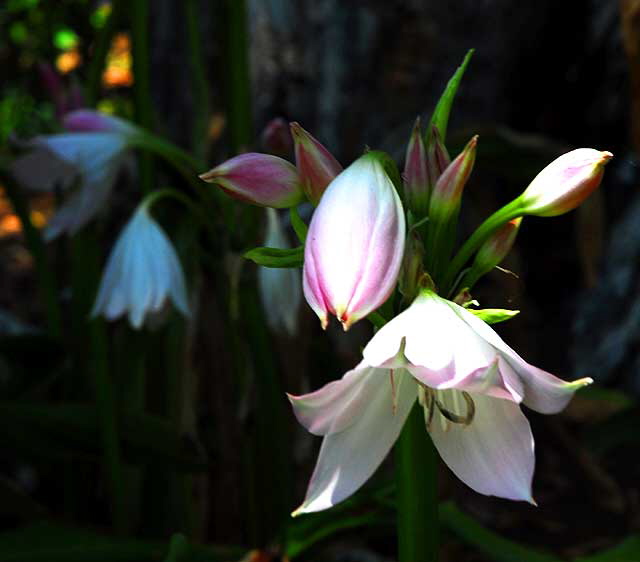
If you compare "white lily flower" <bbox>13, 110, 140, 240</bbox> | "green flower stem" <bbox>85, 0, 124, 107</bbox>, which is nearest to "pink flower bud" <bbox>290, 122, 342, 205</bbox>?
"white lily flower" <bbox>13, 110, 140, 240</bbox>

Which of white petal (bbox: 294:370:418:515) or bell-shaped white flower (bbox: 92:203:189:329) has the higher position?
white petal (bbox: 294:370:418:515)

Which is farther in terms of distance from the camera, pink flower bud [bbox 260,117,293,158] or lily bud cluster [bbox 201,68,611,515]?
pink flower bud [bbox 260,117,293,158]

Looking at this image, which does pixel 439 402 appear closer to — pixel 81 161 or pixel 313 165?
pixel 313 165

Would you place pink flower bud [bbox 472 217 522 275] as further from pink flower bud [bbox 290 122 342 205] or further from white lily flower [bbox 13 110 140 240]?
white lily flower [bbox 13 110 140 240]

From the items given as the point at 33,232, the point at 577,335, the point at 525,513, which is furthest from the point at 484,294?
the point at 33,232

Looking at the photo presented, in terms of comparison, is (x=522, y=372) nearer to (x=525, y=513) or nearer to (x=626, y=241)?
(x=525, y=513)

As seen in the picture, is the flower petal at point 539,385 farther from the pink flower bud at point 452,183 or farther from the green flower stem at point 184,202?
the green flower stem at point 184,202

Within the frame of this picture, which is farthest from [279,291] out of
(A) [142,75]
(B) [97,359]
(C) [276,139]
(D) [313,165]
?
(D) [313,165]
